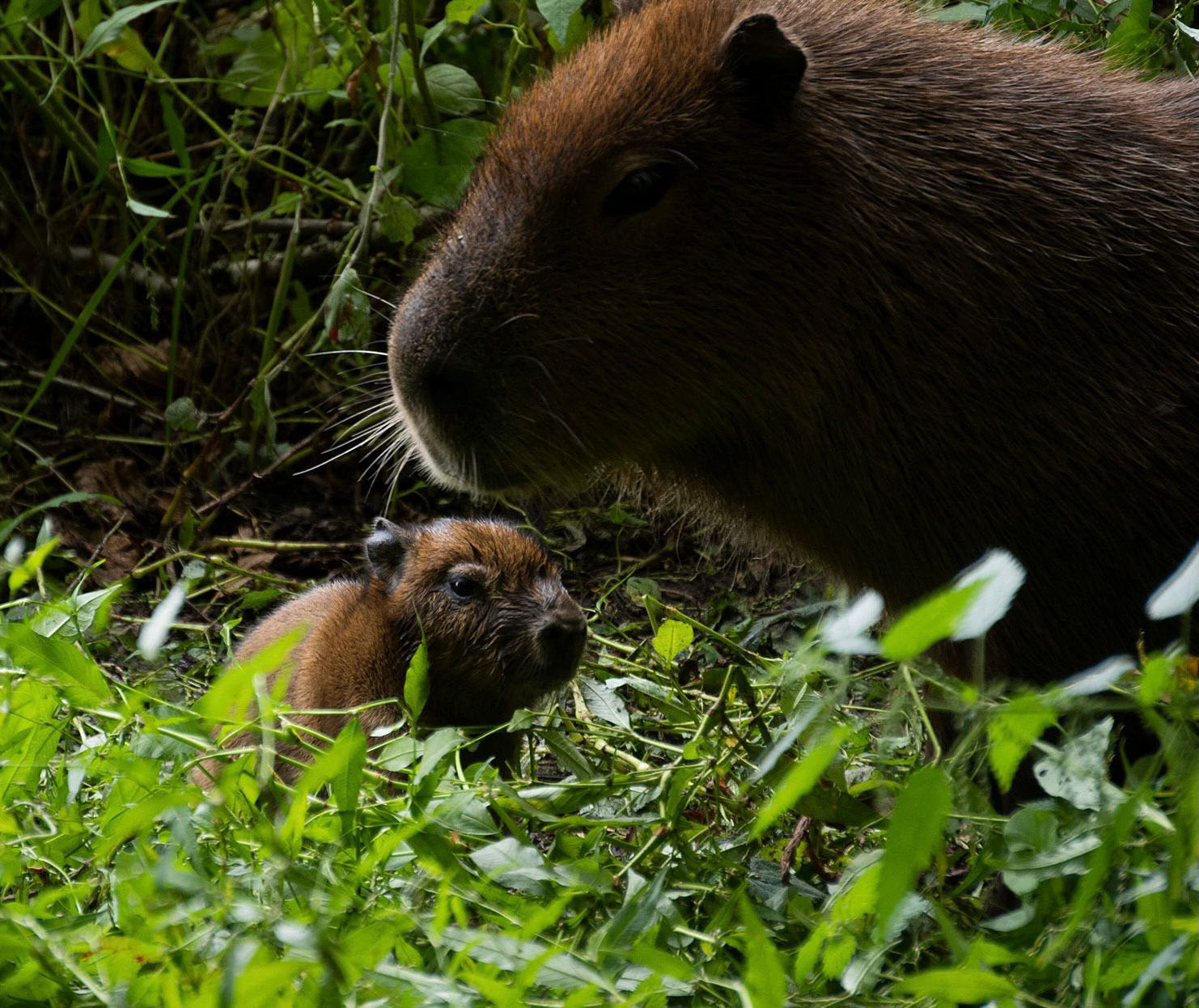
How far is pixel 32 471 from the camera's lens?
191 inches

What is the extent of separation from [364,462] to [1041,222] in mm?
3152

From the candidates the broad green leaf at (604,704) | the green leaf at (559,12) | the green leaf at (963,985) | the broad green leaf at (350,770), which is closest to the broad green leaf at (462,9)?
the green leaf at (559,12)

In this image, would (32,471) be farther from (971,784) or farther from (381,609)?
(971,784)

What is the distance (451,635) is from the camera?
11.2 feet

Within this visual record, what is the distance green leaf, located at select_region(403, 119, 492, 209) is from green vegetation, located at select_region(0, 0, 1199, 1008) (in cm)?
1

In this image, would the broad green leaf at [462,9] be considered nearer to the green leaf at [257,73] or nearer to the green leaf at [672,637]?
the green leaf at [257,73]

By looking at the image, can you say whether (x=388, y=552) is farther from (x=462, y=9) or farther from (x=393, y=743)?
(x=462, y=9)

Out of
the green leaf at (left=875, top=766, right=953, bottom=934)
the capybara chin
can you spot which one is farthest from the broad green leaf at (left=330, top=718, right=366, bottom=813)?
the capybara chin

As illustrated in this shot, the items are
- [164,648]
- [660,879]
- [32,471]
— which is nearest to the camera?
[660,879]

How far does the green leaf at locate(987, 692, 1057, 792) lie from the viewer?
56.2 inches

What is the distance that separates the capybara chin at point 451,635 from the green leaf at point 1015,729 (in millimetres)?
1938

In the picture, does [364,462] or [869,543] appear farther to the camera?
[364,462]

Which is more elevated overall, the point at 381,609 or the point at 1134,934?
the point at 1134,934

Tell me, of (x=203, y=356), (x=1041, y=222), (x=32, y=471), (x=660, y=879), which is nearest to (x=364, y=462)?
(x=203, y=356)
